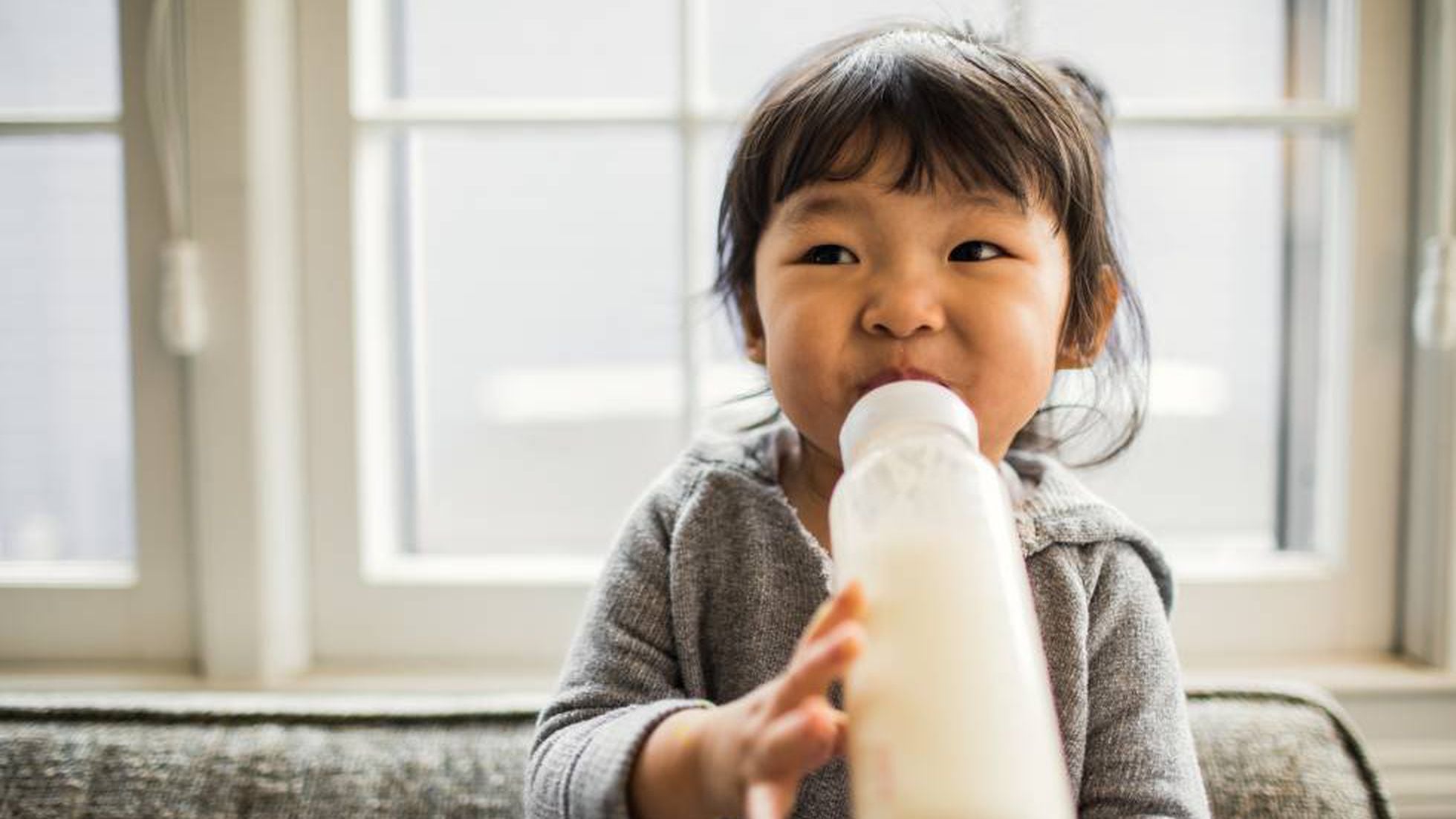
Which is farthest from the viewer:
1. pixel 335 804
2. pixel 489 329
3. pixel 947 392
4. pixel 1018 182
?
pixel 489 329

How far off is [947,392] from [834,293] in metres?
0.12

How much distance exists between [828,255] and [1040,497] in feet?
0.84

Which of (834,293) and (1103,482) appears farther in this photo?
(1103,482)

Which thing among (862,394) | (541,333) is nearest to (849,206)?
(862,394)

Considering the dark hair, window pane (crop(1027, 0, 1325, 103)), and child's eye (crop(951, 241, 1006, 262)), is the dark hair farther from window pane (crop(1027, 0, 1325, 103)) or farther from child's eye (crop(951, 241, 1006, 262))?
window pane (crop(1027, 0, 1325, 103))

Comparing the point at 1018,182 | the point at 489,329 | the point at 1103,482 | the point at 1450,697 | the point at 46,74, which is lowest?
the point at 1450,697

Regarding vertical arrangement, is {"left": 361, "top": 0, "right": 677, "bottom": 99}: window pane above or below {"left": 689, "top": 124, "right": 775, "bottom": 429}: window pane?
above

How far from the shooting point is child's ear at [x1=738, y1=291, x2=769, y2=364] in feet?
2.61

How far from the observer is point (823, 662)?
44 centimetres

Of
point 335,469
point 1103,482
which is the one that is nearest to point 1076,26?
point 1103,482

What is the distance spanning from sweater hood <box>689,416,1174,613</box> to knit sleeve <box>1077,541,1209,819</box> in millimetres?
15

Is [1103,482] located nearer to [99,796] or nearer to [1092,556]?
[1092,556]

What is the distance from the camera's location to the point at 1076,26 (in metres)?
1.14

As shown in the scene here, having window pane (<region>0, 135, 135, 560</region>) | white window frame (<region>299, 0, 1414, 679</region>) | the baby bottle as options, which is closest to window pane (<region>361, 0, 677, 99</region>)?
white window frame (<region>299, 0, 1414, 679</region>)
